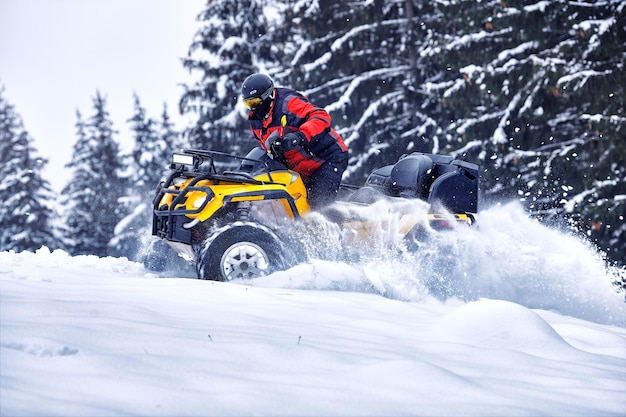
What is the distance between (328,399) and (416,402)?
35 cm

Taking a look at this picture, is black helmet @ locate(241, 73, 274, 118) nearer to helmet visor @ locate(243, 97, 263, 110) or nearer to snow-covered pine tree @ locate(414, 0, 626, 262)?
helmet visor @ locate(243, 97, 263, 110)

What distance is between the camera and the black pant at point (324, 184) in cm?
746

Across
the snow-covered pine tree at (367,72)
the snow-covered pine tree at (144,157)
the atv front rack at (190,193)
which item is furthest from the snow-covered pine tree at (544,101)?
the snow-covered pine tree at (144,157)

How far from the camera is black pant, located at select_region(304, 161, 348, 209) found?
7457 mm

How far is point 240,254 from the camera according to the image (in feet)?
21.0

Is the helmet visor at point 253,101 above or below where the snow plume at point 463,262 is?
above

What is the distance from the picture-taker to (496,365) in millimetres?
3564

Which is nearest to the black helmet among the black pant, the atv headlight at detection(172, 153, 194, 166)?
the black pant

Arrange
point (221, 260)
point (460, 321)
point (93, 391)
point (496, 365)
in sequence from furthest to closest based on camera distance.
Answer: point (221, 260) < point (460, 321) < point (496, 365) < point (93, 391)

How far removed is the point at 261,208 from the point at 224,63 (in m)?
19.0

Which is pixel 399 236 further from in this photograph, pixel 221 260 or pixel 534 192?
pixel 534 192

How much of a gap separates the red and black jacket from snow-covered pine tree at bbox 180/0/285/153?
17.5 metres

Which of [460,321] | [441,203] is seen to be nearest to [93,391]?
[460,321]

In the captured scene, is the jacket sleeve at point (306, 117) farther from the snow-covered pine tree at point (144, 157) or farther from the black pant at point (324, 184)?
the snow-covered pine tree at point (144, 157)
